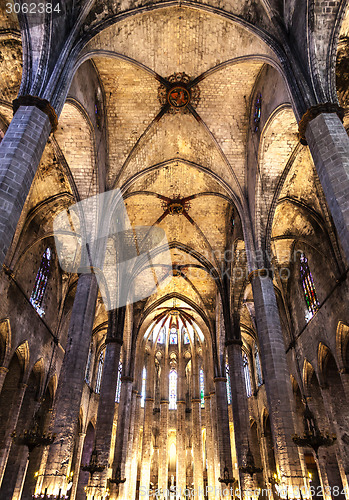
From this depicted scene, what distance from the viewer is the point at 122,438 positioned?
19938 millimetres

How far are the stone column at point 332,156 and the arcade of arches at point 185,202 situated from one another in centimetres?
4

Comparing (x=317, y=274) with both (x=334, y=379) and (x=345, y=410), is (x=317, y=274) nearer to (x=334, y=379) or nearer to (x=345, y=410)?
(x=334, y=379)

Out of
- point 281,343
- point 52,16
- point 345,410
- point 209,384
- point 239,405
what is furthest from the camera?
point 209,384

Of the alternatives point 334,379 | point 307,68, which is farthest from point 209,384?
point 307,68

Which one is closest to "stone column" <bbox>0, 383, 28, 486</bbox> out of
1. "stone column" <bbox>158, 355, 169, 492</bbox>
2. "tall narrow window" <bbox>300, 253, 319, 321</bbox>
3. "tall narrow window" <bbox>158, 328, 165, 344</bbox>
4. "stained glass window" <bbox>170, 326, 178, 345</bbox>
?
"tall narrow window" <bbox>300, 253, 319, 321</bbox>

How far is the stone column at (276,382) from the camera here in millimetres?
9133

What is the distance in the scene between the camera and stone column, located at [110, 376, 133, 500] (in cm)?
1896

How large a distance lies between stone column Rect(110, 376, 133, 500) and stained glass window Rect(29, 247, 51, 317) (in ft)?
25.8

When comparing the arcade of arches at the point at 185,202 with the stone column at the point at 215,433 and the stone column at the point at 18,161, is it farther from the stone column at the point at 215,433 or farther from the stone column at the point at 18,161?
the stone column at the point at 215,433

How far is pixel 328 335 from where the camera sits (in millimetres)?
14898

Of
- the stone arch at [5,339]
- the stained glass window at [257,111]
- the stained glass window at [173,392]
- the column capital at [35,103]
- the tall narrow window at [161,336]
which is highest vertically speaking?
the tall narrow window at [161,336]

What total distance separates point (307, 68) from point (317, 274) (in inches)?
370

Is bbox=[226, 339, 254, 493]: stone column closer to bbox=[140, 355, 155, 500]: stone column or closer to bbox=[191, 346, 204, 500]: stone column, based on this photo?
bbox=[191, 346, 204, 500]: stone column

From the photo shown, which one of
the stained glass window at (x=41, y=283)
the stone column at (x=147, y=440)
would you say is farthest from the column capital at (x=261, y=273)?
the stone column at (x=147, y=440)
